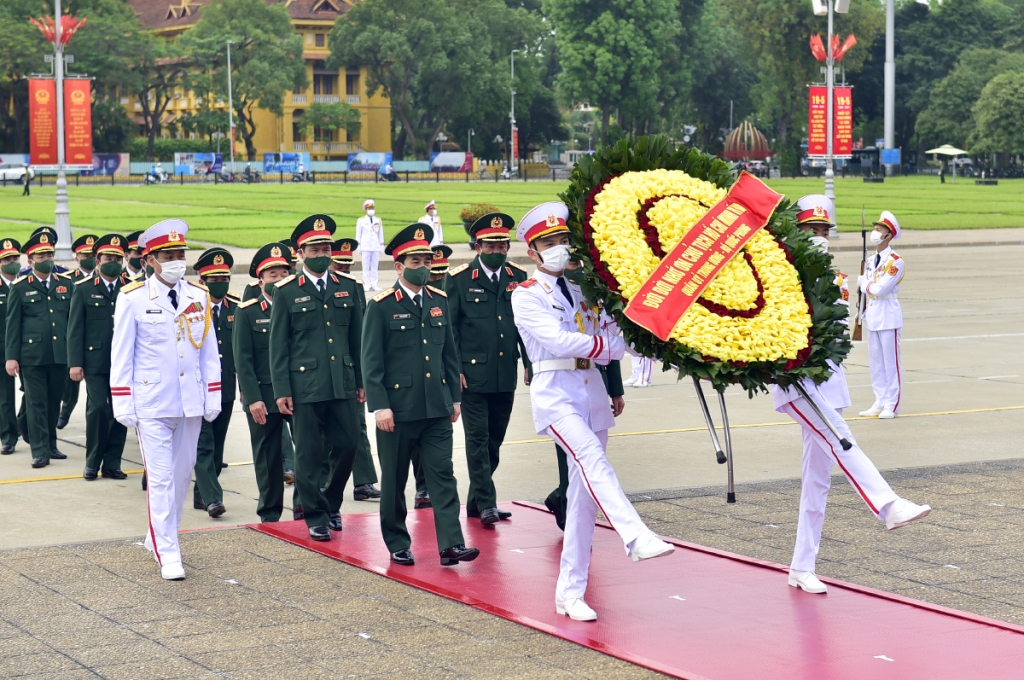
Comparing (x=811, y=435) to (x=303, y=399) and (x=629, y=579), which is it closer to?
(x=629, y=579)

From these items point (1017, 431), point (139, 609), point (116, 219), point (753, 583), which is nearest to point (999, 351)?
point (1017, 431)

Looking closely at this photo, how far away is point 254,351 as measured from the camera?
948 cm

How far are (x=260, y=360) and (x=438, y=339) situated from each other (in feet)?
5.97

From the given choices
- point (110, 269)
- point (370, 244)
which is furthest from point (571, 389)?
point (370, 244)

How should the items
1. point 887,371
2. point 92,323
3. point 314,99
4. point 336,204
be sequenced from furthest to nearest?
point 314,99, point 336,204, point 887,371, point 92,323

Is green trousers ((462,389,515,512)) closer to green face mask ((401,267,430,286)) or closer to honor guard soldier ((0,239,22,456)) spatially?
green face mask ((401,267,430,286))

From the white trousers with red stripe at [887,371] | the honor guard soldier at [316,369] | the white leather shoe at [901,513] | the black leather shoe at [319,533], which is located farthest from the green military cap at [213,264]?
the white trousers with red stripe at [887,371]

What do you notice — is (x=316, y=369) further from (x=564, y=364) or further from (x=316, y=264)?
(x=564, y=364)

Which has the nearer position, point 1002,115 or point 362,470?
point 362,470

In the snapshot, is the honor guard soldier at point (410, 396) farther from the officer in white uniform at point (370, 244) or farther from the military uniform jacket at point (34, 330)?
the officer in white uniform at point (370, 244)

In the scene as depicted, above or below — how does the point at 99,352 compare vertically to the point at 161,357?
below

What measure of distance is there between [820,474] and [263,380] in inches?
155

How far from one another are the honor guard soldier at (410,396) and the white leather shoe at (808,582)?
1742mm

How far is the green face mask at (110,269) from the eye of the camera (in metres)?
11.3
